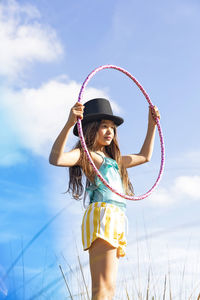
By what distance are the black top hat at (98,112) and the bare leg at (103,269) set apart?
4.62 feet

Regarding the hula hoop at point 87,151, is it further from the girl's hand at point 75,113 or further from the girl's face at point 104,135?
the girl's face at point 104,135

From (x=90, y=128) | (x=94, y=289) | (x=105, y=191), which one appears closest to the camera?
(x=94, y=289)

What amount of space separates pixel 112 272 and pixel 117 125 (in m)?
1.77

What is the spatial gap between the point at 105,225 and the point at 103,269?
41 cm

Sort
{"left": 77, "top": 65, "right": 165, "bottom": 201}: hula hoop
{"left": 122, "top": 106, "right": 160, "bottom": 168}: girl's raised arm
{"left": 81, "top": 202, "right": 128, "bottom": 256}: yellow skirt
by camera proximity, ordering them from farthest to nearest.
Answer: {"left": 122, "top": 106, "right": 160, "bottom": 168}: girl's raised arm < {"left": 77, "top": 65, "right": 165, "bottom": 201}: hula hoop < {"left": 81, "top": 202, "right": 128, "bottom": 256}: yellow skirt

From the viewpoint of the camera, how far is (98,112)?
16.3 feet

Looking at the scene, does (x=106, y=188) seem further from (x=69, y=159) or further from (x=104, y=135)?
(x=104, y=135)

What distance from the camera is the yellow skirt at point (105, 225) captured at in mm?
4250

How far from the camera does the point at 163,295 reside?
4609mm

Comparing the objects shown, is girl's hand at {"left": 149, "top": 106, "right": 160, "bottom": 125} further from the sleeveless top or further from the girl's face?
the sleeveless top

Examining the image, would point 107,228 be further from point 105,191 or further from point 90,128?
point 90,128

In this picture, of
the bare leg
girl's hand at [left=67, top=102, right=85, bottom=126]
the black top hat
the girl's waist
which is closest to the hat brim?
the black top hat

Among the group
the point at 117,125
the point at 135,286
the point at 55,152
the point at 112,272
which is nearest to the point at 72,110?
the point at 55,152

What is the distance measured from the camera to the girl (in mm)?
4219
